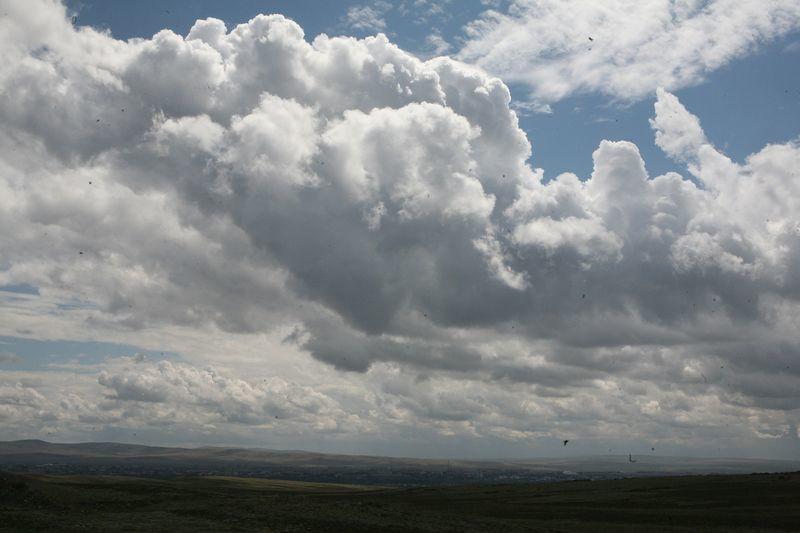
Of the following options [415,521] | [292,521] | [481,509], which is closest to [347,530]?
[292,521]

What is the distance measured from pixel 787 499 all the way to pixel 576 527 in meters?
42.6

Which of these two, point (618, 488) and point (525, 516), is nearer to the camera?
point (525, 516)

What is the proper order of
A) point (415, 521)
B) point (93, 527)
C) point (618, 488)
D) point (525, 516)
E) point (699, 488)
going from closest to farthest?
point (93, 527), point (415, 521), point (525, 516), point (699, 488), point (618, 488)

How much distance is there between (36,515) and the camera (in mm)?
61281

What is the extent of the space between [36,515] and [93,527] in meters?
7.43

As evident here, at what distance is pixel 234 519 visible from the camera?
66.6 metres

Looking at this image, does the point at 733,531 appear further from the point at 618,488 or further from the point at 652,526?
the point at 618,488

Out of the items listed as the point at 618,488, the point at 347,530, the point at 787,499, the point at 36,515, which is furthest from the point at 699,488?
the point at 36,515

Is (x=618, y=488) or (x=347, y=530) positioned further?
(x=618, y=488)

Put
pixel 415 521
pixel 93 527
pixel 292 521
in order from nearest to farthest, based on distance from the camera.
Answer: pixel 93 527 → pixel 292 521 → pixel 415 521

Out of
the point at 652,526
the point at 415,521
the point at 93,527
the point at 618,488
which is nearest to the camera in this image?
the point at 93,527

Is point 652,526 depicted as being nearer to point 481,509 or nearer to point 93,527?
point 481,509

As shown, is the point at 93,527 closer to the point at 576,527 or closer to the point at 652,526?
the point at 576,527

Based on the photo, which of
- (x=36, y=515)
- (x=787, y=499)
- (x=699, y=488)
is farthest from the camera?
(x=699, y=488)
